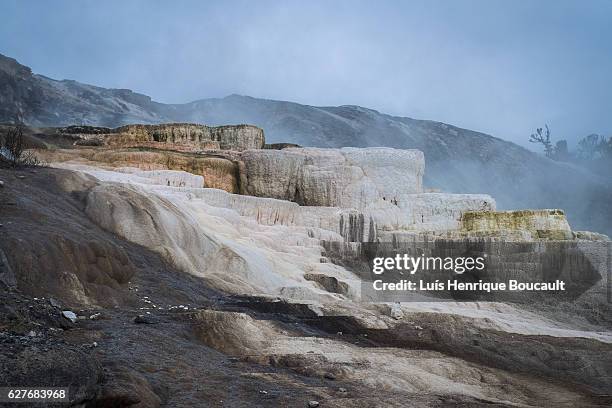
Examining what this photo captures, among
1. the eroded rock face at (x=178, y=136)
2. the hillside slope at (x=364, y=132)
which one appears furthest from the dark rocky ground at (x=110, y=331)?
the hillside slope at (x=364, y=132)

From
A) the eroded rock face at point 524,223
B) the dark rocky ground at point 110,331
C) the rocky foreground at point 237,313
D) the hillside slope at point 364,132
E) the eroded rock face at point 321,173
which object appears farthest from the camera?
the hillside slope at point 364,132

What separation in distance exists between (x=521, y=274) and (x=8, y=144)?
57.6 ft

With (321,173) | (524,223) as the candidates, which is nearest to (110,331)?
(321,173)

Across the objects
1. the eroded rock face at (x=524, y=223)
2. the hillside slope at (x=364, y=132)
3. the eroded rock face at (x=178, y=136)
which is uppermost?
the hillside slope at (x=364, y=132)

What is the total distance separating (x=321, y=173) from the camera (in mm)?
26406

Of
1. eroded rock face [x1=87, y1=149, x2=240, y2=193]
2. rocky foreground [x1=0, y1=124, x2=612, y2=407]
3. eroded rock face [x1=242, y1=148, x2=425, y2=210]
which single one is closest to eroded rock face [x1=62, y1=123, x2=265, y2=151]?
eroded rock face [x1=87, y1=149, x2=240, y2=193]

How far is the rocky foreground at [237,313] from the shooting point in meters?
5.87

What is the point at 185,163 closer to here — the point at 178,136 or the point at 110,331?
the point at 178,136

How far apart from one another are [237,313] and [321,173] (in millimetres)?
18088

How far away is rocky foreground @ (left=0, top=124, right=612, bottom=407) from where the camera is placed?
587 cm

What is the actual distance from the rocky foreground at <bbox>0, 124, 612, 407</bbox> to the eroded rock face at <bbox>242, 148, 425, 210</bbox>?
141 inches

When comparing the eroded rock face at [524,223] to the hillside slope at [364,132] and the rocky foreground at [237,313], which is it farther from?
the hillside slope at [364,132]

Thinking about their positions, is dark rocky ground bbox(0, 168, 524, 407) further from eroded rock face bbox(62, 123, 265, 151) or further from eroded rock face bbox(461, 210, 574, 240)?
eroded rock face bbox(62, 123, 265, 151)

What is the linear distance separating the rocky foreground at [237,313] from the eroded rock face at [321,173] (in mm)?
3576
